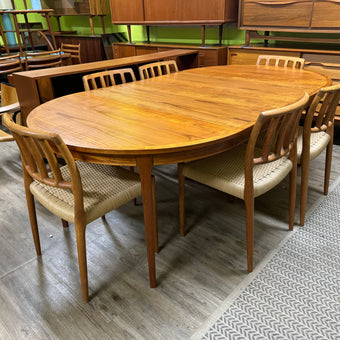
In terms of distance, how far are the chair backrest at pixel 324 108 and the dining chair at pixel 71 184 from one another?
0.93 m

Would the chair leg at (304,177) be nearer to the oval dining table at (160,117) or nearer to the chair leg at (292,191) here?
the chair leg at (292,191)

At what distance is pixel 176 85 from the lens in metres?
2.06

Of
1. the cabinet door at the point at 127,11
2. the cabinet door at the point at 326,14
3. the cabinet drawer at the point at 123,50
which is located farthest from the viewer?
the cabinet drawer at the point at 123,50

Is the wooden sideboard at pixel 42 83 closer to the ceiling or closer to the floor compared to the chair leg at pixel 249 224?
closer to the ceiling

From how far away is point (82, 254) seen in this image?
4.22 feet

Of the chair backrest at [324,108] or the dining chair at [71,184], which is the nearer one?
the dining chair at [71,184]

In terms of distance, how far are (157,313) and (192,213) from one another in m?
0.77

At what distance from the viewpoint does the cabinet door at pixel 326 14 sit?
2781 mm

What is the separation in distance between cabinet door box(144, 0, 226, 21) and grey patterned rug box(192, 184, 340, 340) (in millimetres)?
2842

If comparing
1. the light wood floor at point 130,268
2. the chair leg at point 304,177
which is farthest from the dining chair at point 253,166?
the light wood floor at point 130,268

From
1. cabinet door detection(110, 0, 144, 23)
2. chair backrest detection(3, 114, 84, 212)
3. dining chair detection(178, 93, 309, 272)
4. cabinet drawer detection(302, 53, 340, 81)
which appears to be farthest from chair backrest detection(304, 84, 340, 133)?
cabinet door detection(110, 0, 144, 23)

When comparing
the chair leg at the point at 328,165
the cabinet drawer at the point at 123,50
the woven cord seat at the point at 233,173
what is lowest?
the chair leg at the point at 328,165

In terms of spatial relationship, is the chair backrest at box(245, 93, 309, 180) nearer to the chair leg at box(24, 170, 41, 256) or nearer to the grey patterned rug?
the grey patterned rug

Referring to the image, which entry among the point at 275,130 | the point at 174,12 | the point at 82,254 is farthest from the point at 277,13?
the point at 82,254
